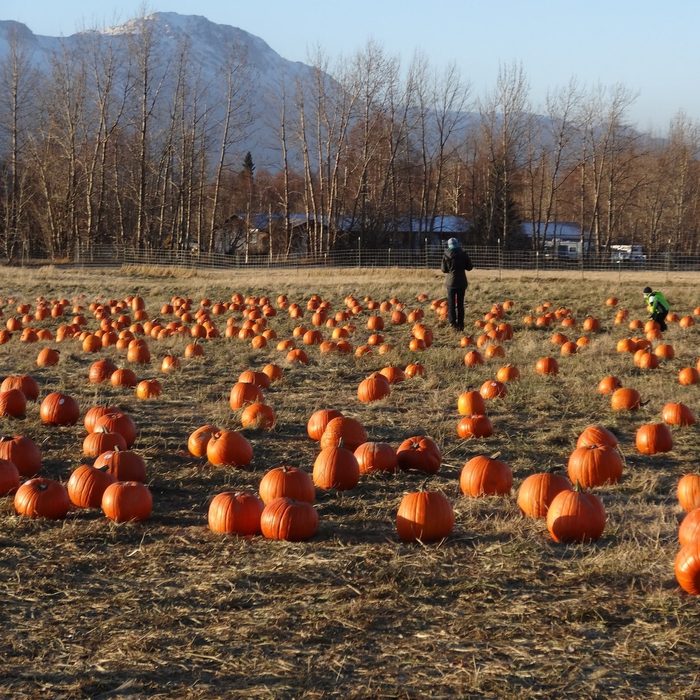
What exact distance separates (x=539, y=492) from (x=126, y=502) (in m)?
2.47

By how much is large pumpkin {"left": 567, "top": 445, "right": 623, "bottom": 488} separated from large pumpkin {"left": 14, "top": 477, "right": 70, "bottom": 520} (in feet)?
11.0

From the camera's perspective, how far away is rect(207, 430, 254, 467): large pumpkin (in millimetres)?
6637

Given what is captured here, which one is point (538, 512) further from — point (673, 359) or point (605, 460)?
point (673, 359)

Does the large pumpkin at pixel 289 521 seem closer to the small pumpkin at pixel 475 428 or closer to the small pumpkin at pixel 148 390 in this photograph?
the small pumpkin at pixel 475 428

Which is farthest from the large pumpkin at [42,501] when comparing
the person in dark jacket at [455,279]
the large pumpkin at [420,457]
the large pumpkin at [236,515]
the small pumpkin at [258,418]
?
the person in dark jacket at [455,279]

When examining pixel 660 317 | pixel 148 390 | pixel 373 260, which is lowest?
pixel 148 390

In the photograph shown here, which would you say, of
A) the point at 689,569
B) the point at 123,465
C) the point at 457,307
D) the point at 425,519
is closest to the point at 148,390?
the point at 123,465

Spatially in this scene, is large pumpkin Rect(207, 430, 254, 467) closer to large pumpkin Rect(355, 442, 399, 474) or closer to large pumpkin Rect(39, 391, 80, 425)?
large pumpkin Rect(355, 442, 399, 474)

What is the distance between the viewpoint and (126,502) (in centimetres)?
542

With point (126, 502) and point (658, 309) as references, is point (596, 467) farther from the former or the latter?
point (658, 309)

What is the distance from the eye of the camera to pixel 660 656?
3.63 metres

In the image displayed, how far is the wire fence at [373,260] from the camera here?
1623 inches

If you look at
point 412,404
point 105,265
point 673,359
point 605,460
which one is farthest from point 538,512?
point 105,265

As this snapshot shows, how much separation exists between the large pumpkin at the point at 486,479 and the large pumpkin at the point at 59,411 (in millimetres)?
3725
